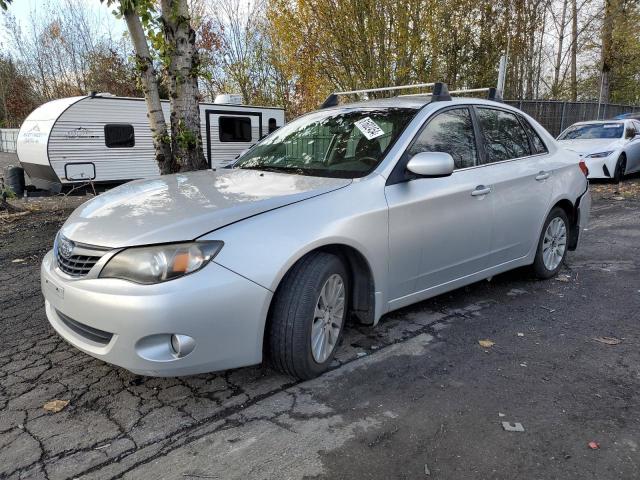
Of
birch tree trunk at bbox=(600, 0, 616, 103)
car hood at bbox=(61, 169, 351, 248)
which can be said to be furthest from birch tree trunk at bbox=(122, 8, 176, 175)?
birch tree trunk at bbox=(600, 0, 616, 103)

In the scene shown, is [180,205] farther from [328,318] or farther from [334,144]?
[334,144]

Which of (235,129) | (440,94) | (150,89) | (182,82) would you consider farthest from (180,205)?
(235,129)

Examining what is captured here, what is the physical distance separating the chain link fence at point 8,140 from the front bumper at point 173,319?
84.8 ft

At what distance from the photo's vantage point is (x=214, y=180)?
364 cm

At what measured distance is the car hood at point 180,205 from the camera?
8.66 feet

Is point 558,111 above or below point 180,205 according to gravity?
above

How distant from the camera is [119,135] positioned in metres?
11.5

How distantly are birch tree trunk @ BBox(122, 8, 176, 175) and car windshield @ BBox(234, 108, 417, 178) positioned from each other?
2716 millimetres

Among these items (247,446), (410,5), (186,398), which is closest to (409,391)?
(247,446)

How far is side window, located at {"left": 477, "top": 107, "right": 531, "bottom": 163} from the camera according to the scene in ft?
13.8

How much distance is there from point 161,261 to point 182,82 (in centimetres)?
441

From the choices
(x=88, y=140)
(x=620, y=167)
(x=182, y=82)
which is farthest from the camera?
(x=620, y=167)

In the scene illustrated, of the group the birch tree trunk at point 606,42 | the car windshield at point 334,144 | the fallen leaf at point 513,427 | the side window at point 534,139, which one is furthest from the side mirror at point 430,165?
the birch tree trunk at point 606,42

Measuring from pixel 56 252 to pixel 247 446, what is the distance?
1.65 metres
